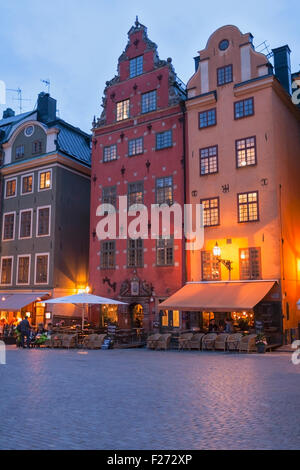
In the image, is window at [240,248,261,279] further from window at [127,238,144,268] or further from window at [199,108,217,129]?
window at [199,108,217,129]

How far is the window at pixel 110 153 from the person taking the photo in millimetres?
30344

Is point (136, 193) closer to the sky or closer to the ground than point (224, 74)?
closer to the ground

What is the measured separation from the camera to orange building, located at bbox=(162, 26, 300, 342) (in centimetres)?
2297

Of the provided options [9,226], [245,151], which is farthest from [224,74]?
[9,226]

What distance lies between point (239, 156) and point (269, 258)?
5853mm

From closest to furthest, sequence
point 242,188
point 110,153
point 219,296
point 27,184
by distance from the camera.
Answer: point 219,296 → point 242,188 → point 110,153 → point 27,184

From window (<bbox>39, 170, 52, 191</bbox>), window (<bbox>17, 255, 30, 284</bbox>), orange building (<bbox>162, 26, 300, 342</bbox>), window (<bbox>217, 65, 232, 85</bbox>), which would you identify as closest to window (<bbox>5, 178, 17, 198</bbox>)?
window (<bbox>39, 170, 52, 191</bbox>)

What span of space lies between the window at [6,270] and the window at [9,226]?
166cm

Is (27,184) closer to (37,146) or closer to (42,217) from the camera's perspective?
(37,146)

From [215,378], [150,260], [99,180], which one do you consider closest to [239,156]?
[150,260]

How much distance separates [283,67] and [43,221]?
61.3 feet

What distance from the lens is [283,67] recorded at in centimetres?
2786

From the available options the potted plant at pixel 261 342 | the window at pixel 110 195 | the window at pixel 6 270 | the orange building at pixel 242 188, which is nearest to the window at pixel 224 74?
the orange building at pixel 242 188

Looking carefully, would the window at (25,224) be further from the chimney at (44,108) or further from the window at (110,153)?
the chimney at (44,108)
